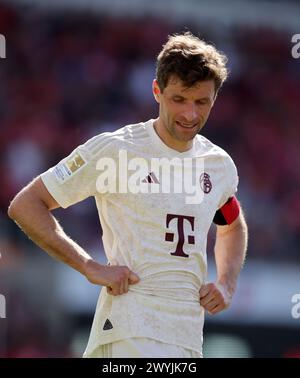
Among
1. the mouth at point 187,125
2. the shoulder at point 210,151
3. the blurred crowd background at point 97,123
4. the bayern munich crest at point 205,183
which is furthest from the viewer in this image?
the blurred crowd background at point 97,123

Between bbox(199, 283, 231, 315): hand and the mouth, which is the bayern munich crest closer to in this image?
the mouth

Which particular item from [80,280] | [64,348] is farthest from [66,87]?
[64,348]

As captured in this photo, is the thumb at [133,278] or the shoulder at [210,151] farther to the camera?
the shoulder at [210,151]

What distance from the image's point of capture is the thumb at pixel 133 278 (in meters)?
4.07

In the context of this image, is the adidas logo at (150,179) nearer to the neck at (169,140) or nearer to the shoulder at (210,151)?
the neck at (169,140)

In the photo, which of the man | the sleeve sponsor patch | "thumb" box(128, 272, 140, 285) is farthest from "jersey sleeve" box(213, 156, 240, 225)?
the sleeve sponsor patch

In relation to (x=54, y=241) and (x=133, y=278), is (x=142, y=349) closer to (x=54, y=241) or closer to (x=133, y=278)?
(x=133, y=278)

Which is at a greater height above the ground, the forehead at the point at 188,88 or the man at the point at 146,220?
the forehead at the point at 188,88

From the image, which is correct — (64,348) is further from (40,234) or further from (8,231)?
(40,234)

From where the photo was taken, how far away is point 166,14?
1345cm

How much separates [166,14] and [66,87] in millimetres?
2166

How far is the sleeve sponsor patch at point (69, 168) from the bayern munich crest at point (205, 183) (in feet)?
1.80

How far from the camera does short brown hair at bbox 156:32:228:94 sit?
4113mm

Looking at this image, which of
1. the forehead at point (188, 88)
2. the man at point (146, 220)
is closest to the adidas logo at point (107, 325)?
the man at point (146, 220)
